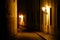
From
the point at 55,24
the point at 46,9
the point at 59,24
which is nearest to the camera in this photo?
the point at 59,24

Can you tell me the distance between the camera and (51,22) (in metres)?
22.3

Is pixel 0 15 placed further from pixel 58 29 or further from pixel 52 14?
pixel 52 14

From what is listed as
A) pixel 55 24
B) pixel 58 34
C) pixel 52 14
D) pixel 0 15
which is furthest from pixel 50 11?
→ pixel 0 15

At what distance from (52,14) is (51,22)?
1091mm

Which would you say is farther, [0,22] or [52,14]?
[52,14]

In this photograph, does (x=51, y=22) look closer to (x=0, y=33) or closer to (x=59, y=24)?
(x=59, y=24)

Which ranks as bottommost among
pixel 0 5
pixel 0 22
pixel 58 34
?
pixel 58 34

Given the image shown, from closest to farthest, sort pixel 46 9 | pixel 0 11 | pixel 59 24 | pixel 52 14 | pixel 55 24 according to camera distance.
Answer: pixel 0 11 < pixel 59 24 < pixel 55 24 < pixel 52 14 < pixel 46 9

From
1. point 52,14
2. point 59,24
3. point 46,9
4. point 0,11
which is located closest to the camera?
point 0,11

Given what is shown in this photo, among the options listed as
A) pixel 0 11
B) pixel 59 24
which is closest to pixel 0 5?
pixel 0 11

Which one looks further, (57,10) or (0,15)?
(57,10)

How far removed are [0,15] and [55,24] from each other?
29.7 ft

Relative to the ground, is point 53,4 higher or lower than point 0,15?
higher

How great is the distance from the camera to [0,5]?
40.6 feet
